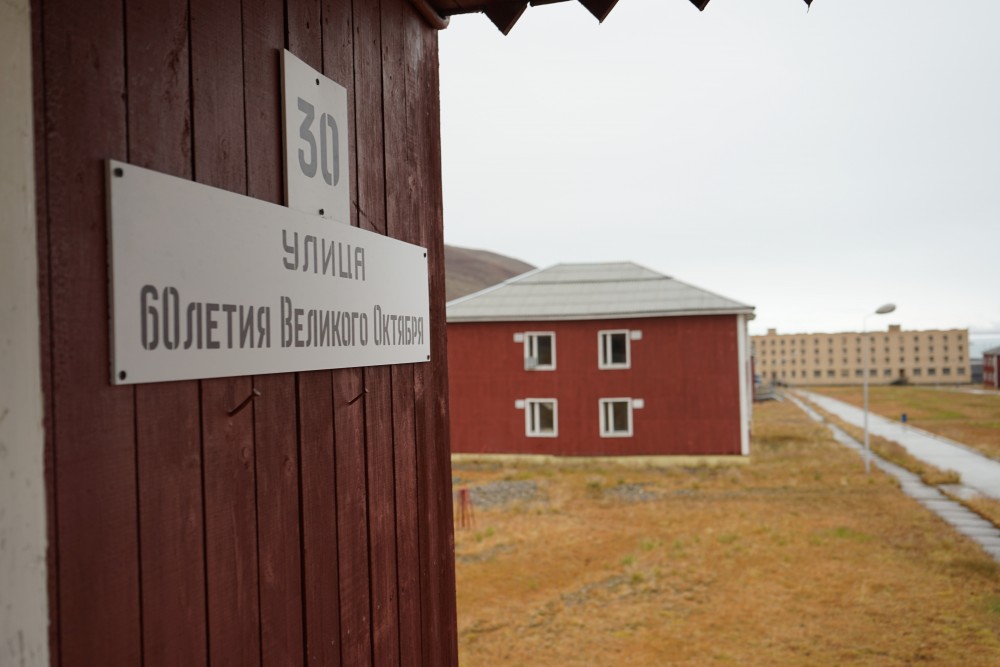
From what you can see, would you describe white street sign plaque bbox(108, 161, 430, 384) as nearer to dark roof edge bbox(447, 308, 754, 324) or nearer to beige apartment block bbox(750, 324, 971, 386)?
dark roof edge bbox(447, 308, 754, 324)

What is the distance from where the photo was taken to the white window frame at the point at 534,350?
86.0ft

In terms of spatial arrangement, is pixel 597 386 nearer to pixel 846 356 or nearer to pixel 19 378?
pixel 19 378

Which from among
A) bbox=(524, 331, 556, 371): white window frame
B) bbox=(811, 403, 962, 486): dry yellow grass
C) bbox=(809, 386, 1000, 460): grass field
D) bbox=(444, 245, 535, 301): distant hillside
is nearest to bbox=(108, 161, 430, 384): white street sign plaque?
bbox=(524, 331, 556, 371): white window frame

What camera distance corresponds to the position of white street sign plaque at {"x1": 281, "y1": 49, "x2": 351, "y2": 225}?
236 cm

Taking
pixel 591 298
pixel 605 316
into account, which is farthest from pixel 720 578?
pixel 591 298

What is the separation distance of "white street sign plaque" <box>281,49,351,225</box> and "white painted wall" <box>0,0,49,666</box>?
931 millimetres

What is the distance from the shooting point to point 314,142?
8.24ft

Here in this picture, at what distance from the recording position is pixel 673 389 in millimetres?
25016

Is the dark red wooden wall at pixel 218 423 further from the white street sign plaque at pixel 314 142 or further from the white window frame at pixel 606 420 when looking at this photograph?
the white window frame at pixel 606 420

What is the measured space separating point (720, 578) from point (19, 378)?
12881 mm

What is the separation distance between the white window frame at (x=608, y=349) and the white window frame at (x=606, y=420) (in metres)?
1.07

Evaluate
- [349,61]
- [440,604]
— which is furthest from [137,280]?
[440,604]

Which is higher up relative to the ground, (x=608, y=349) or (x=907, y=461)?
(x=608, y=349)

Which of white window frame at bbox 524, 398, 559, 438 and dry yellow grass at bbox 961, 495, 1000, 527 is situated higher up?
white window frame at bbox 524, 398, 559, 438
